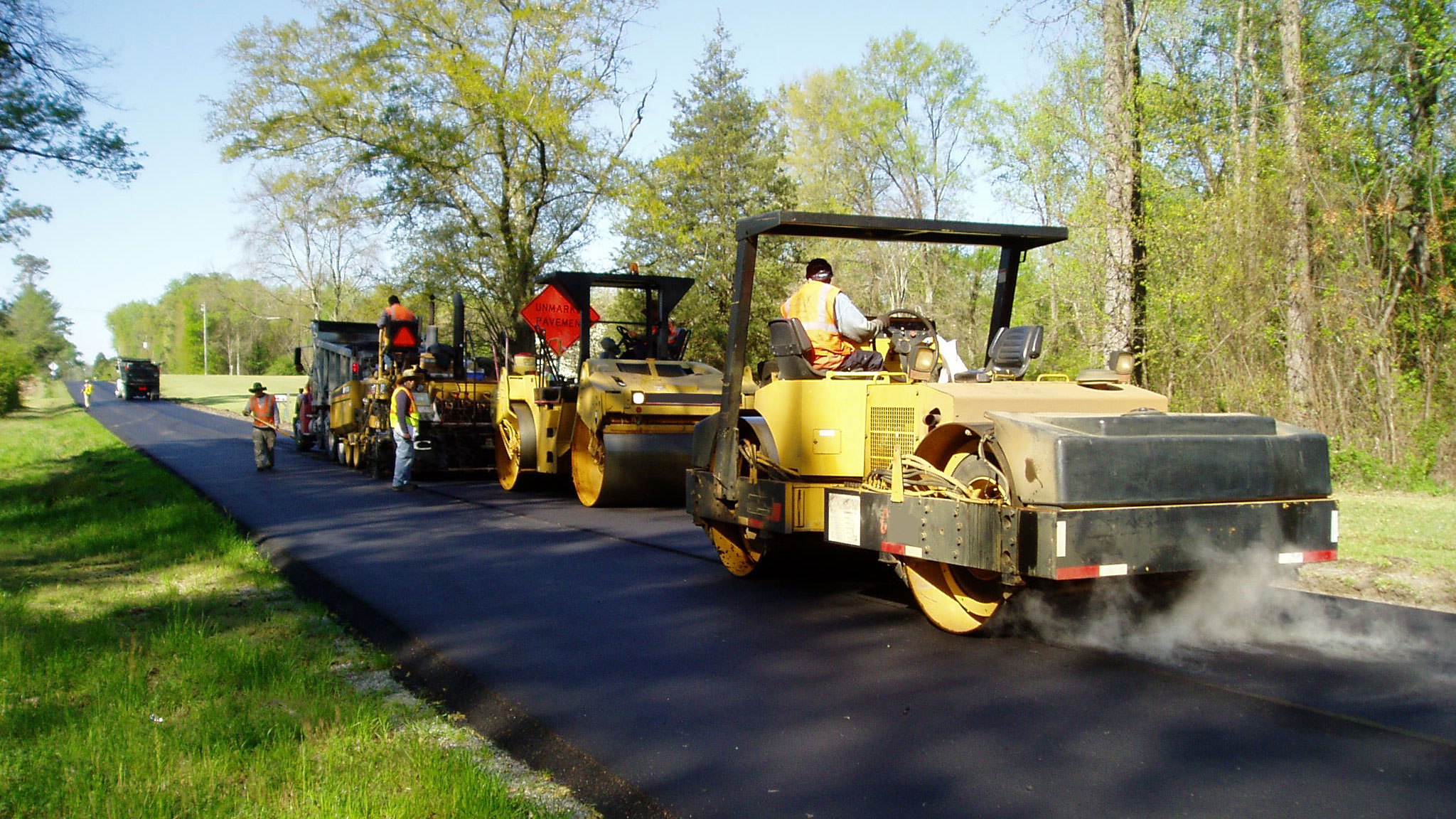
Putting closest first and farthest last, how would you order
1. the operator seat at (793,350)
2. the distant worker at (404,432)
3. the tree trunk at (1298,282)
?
the operator seat at (793,350) → the tree trunk at (1298,282) → the distant worker at (404,432)

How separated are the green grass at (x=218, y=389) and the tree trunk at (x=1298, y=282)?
1877 inches

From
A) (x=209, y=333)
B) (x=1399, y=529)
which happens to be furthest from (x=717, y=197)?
(x=209, y=333)

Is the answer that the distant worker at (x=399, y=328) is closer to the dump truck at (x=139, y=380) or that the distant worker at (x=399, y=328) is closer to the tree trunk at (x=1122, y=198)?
the tree trunk at (x=1122, y=198)

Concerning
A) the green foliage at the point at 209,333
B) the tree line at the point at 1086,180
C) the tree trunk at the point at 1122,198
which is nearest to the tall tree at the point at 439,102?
the tree line at the point at 1086,180

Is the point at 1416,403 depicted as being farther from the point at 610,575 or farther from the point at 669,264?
the point at 669,264

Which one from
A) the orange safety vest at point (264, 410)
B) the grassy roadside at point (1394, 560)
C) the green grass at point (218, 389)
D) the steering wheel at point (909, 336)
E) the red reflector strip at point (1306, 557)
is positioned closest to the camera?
the red reflector strip at point (1306, 557)

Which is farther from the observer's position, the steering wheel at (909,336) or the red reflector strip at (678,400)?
the red reflector strip at (678,400)

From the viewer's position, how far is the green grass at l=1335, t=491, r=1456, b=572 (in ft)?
26.8

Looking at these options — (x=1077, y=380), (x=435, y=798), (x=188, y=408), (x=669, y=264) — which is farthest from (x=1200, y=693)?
(x=188, y=408)

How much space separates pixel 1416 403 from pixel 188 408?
5248 centimetres

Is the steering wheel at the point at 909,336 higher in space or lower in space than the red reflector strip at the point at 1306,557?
higher

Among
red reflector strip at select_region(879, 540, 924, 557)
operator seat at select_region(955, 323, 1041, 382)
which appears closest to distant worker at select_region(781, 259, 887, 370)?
operator seat at select_region(955, 323, 1041, 382)

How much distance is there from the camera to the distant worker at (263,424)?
19141 millimetres

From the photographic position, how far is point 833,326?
7.12 metres
